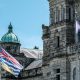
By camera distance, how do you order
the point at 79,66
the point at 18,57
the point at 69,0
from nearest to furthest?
the point at 79,66
the point at 69,0
the point at 18,57

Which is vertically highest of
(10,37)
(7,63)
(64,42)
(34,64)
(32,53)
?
(10,37)

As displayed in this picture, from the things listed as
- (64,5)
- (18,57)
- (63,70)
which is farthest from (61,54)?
(18,57)

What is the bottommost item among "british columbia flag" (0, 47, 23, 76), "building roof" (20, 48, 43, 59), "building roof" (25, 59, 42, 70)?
"british columbia flag" (0, 47, 23, 76)

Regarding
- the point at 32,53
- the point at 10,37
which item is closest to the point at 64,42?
the point at 10,37

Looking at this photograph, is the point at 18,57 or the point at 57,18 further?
the point at 18,57

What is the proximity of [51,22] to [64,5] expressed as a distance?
317 centimetres

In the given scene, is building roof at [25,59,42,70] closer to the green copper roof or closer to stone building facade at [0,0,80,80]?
the green copper roof

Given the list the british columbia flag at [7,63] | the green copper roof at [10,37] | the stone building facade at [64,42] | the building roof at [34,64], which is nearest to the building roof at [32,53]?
the green copper roof at [10,37]

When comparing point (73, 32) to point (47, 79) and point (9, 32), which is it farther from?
point (9, 32)

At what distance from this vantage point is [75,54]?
190 feet

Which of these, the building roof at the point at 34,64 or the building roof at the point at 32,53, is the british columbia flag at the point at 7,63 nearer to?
the building roof at the point at 34,64

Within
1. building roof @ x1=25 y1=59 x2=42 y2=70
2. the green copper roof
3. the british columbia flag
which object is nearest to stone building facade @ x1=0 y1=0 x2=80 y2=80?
the british columbia flag

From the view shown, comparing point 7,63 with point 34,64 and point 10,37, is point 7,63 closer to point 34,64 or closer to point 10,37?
point 34,64

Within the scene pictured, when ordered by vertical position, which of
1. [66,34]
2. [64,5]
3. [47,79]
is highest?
[64,5]
